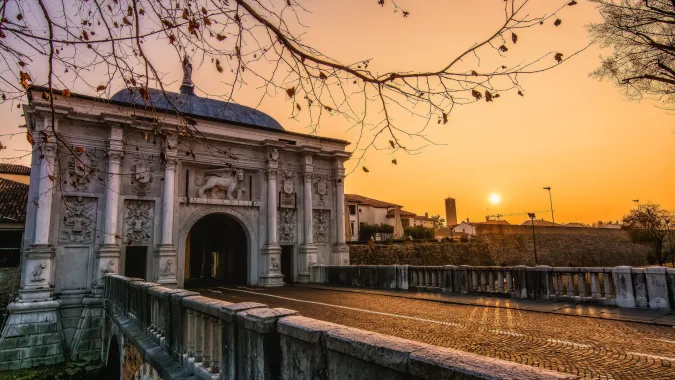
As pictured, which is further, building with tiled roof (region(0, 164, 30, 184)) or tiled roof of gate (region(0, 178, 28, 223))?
building with tiled roof (region(0, 164, 30, 184))

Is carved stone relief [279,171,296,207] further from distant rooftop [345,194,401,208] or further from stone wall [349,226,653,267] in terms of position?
distant rooftop [345,194,401,208]

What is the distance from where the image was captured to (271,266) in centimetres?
1952

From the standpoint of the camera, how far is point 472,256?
41.3m

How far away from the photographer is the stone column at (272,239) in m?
19.4

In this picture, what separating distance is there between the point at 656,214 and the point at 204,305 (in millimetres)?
53458

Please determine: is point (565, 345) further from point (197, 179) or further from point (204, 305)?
point (197, 179)

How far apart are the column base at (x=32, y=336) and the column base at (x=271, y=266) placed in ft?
28.4

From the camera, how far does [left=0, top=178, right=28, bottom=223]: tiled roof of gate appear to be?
19.5m

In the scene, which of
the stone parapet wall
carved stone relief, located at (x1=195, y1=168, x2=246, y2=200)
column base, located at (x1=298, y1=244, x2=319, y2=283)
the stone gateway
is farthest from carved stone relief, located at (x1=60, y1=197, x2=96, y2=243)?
the stone parapet wall

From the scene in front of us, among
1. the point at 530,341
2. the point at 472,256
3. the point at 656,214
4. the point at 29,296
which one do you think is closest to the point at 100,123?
the point at 29,296

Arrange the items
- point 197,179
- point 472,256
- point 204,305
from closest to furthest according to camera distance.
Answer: point 204,305 → point 197,179 → point 472,256

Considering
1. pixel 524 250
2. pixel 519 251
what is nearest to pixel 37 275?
pixel 519 251

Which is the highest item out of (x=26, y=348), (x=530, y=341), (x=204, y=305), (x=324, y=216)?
(x=324, y=216)

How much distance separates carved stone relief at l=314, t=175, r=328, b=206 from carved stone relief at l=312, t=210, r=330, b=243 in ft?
2.00
